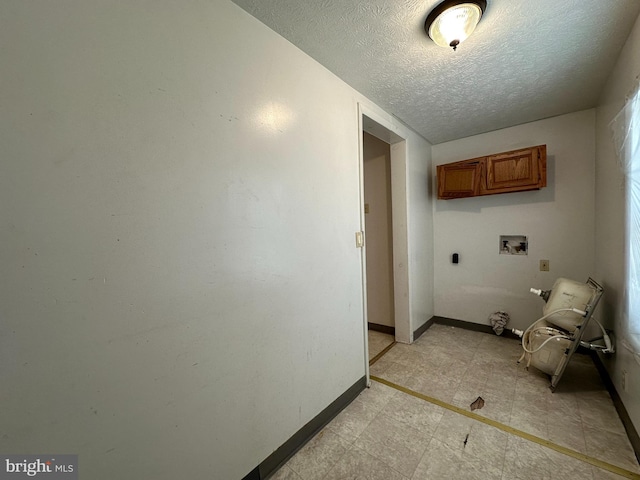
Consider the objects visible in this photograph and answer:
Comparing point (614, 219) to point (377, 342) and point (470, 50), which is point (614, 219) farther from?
point (377, 342)

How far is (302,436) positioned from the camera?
56.3 inches

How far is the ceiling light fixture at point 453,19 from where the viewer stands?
1.15 m

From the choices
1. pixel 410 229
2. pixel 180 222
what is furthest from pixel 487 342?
pixel 180 222

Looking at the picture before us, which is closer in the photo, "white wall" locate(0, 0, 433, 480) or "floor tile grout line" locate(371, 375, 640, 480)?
"white wall" locate(0, 0, 433, 480)

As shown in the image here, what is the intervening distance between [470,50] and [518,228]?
207 centimetres

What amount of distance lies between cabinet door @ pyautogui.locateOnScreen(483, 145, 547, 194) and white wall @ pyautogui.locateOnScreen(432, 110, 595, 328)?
290 millimetres

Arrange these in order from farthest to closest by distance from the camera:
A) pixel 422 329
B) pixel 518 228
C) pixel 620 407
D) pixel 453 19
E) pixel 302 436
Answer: pixel 422 329, pixel 518 228, pixel 620 407, pixel 302 436, pixel 453 19

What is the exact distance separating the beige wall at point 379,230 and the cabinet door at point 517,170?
1.09 metres

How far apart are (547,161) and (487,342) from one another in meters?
2.06

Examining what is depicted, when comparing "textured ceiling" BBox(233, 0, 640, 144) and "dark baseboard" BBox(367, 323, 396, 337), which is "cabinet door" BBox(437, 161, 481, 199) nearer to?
"textured ceiling" BBox(233, 0, 640, 144)

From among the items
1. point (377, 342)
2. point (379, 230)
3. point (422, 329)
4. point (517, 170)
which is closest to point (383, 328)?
point (377, 342)

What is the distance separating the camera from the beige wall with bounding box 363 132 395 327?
2.92m

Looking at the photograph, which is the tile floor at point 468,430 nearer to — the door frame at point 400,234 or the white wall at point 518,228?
the door frame at point 400,234

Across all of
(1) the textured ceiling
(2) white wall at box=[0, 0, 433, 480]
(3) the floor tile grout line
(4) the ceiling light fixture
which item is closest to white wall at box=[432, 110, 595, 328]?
(1) the textured ceiling
